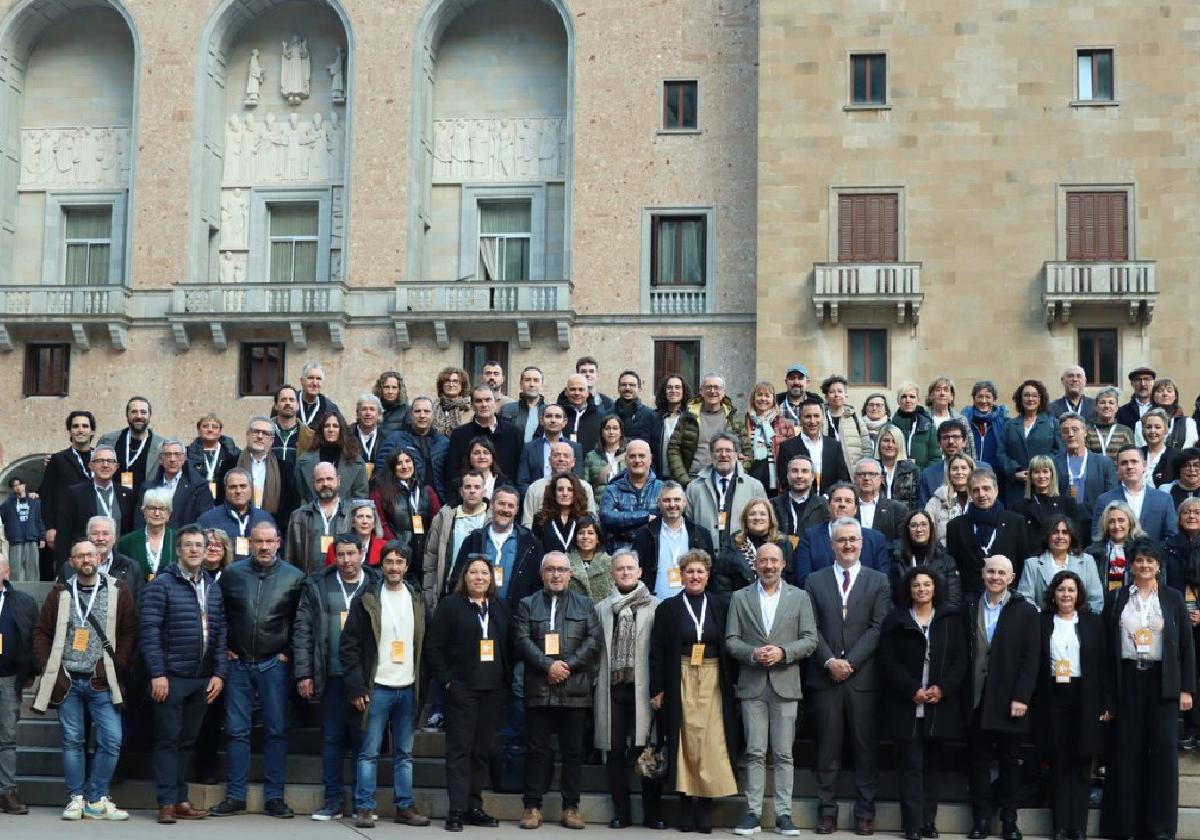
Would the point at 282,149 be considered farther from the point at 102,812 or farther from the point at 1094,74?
the point at 102,812

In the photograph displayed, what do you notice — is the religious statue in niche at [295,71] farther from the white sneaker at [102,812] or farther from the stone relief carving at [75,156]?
the white sneaker at [102,812]

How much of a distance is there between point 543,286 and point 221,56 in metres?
8.97

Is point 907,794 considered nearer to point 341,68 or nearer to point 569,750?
point 569,750

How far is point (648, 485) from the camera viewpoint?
1510 centimetres

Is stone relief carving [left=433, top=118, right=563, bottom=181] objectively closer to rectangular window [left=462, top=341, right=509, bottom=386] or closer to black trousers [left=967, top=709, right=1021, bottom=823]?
rectangular window [left=462, top=341, right=509, bottom=386]

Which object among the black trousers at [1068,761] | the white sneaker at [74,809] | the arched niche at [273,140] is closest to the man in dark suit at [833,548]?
the black trousers at [1068,761]

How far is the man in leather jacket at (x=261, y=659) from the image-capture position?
13586 millimetres

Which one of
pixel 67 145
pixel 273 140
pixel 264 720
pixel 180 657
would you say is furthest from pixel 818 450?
pixel 67 145

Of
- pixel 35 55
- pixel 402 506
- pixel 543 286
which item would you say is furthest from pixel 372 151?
pixel 402 506

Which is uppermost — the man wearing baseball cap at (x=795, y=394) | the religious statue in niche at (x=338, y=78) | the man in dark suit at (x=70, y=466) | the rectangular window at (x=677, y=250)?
the religious statue in niche at (x=338, y=78)

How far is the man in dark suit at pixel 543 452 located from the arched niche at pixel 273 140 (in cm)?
1974

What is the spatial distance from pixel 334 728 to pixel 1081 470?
724cm

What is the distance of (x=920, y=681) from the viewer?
43.2ft

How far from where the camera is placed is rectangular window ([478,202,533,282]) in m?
35.2
